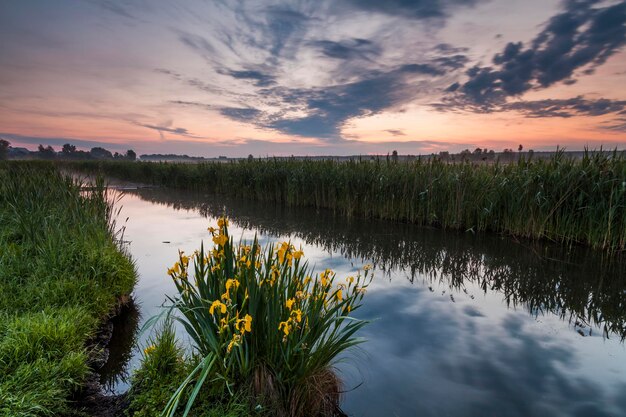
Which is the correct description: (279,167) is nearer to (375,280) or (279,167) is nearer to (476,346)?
(375,280)

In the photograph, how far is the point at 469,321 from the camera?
4.90 meters

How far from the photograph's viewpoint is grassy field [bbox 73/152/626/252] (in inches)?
311

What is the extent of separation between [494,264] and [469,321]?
3.04m

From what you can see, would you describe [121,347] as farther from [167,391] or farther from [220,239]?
[220,239]

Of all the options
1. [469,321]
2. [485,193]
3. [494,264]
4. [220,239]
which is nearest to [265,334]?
[220,239]

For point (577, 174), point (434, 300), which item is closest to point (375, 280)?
point (434, 300)

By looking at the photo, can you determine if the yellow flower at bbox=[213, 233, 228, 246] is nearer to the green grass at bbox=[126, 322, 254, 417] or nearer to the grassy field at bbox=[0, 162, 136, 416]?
the green grass at bbox=[126, 322, 254, 417]

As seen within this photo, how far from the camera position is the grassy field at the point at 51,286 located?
2.85 metres

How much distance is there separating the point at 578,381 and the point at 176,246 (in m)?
8.34

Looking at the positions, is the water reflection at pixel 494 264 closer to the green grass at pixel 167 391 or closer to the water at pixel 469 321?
the water at pixel 469 321

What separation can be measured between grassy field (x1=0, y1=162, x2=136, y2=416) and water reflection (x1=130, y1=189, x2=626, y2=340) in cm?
495

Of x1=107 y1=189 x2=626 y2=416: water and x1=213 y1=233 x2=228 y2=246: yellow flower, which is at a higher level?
x1=213 y1=233 x2=228 y2=246: yellow flower

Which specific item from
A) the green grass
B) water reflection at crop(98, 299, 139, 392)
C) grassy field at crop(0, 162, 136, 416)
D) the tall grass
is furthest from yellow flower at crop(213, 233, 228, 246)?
water reflection at crop(98, 299, 139, 392)

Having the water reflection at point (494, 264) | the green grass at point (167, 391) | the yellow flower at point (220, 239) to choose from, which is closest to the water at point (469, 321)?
the water reflection at point (494, 264)
